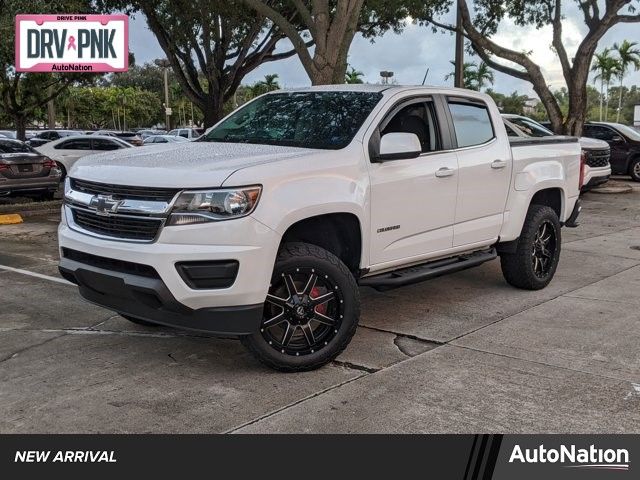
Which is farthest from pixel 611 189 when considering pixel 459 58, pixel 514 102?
pixel 514 102

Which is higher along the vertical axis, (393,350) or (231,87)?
(231,87)

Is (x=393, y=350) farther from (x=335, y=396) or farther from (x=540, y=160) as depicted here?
(x=540, y=160)

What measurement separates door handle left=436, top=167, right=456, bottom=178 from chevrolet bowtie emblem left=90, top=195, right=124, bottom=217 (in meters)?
2.51

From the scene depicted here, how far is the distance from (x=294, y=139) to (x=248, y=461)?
2600 mm

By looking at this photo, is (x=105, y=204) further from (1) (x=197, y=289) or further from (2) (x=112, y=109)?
(2) (x=112, y=109)

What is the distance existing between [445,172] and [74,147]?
1559 cm

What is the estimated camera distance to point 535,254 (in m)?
6.88

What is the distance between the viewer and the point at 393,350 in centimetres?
507

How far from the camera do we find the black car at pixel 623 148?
1892 centimetres

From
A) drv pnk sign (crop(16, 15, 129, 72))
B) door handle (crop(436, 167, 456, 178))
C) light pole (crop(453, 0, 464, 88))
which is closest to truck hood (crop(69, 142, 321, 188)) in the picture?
door handle (crop(436, 167, 456, 178))

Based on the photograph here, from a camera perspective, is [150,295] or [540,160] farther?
[540,160]

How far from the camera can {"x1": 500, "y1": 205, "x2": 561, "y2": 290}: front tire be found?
6648 mm

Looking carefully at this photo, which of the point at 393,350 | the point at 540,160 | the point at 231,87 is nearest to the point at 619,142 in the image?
the point at 231,87

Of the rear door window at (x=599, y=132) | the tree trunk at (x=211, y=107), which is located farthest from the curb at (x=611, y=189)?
the tree trunk at (x=211, y=107)
